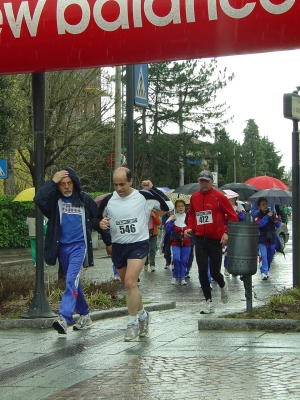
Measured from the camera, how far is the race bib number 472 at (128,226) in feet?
28.5

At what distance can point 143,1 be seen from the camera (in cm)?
847

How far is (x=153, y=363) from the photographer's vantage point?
7.11 meters

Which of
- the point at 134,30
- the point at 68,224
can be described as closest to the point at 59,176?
the point at 68,224

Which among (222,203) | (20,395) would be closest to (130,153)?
(222,203)

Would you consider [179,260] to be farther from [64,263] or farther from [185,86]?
[185,86]

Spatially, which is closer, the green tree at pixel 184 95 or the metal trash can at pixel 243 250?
the metal trash can at pixel 243 250

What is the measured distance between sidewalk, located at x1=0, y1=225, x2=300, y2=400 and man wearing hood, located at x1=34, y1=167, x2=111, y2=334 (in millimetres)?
A: 711

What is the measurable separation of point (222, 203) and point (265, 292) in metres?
3.58

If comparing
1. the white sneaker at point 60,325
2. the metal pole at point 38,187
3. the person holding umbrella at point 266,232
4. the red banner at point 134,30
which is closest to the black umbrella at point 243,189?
the person holding umbrella at point 266,232

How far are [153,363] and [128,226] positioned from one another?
1952 millimetres

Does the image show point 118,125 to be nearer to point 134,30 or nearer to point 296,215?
point 296,215

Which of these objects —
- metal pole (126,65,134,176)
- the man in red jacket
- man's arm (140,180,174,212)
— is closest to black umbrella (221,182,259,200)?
metal pole (126,65,134,176)

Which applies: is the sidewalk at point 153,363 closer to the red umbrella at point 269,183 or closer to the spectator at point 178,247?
the spectator at point 178,247

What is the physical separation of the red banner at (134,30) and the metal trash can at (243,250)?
2107mm
